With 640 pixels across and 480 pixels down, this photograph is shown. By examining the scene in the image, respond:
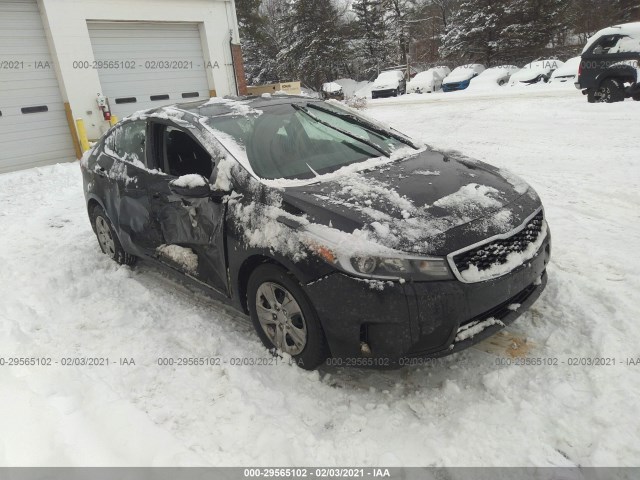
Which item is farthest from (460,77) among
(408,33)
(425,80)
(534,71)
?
(408,33)

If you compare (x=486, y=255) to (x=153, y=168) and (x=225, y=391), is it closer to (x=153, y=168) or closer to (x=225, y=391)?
(x=225, y=391)

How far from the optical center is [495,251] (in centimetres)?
267

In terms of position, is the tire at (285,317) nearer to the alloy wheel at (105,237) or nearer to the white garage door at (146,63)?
the alloy wheel at (105,237)

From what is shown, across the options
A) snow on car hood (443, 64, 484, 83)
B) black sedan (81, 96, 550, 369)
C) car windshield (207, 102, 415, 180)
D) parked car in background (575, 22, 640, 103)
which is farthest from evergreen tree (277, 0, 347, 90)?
car windshield (207, 102, 415, 180)

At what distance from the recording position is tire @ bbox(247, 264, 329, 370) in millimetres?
2760

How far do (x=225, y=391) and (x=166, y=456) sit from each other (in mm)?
634

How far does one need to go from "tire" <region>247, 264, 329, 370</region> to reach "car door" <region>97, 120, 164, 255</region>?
54.7 inches

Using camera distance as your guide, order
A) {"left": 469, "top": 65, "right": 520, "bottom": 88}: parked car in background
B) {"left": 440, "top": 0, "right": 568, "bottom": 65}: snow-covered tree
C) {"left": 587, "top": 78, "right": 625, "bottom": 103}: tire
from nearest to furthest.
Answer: {"left": 587, "top": 78, "right": 625, "bottom": 103}: tire → {"left": 469, "top": 65, "right": 520, "bottom": 88}: parked car in background → {"left": 440, "top": 0, "right": 568, "bottom": 65}: snow-covered tree

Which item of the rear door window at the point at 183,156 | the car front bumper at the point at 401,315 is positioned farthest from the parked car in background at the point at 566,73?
the car front bumper at the point at 401,315

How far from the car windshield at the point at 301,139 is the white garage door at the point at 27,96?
9.10m

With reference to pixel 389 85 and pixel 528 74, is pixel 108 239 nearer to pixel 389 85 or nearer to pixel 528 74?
pixel 528 74

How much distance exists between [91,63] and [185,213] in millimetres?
9758

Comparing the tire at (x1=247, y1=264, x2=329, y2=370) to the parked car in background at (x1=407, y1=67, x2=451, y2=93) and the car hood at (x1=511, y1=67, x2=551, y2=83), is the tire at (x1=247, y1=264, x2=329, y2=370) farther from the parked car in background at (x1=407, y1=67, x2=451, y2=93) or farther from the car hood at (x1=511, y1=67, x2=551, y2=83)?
the parked car in background at (x1=407, y1=67, x2=451, y2=93)

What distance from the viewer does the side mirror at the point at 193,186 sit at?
126 inches
